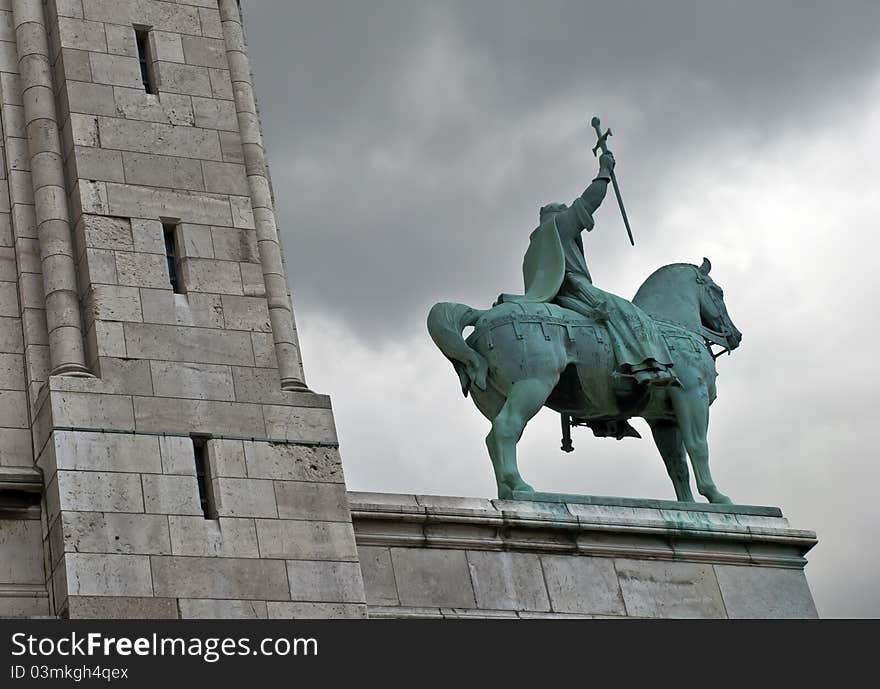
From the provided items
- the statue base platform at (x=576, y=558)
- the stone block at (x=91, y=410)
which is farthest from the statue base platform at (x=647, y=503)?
the stone block at (x=91, y=410)

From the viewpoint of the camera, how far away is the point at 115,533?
1936 centimetres

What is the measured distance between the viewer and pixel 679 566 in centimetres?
2283

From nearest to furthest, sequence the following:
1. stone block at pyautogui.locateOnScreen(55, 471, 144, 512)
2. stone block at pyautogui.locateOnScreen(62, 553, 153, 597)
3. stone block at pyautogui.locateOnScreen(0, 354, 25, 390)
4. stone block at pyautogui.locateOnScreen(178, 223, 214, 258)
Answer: stone block at pyautogui.locateOnScreen(62, 553, 153, 597)
stone block at pyautogui.locateOnScreen(55, 471, 144, 512)
stone block at pyautogui.locateOnScreen(0, 354, 25, 390)
stone block at pyautogui.locateOnScreen(178, 223, 214, 258)

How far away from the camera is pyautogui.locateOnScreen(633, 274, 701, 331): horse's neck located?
24.9 metres

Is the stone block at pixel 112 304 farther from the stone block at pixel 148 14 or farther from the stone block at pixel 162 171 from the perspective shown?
the stone block at pixel 148 14

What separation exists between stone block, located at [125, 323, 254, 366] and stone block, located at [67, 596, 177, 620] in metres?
2.79

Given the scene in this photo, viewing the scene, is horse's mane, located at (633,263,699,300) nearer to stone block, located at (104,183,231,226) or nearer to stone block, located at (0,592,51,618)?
stone block, located at (104,183,231,226)

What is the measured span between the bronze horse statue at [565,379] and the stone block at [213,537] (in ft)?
12.7

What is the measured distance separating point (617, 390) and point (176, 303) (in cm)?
556

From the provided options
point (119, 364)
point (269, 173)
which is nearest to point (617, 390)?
point (269, 173)

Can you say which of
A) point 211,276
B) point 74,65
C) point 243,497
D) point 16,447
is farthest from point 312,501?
point 74,65

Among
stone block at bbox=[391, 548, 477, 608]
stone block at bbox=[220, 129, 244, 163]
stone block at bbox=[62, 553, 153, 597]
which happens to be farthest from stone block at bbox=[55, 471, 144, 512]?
stone block at bbox=[220, 129, 244, 163]
